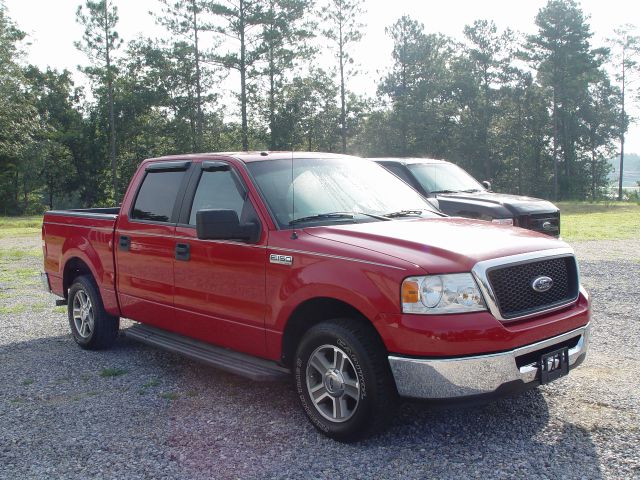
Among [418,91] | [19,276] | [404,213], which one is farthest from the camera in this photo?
[418,91]

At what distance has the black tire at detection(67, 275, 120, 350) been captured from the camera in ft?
21.2

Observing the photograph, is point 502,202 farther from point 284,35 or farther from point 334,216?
point 284,35

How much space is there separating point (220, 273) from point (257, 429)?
120cm

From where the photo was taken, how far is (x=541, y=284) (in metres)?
4.02

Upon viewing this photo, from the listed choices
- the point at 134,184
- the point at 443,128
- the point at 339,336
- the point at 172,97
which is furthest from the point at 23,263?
the point at 443,128

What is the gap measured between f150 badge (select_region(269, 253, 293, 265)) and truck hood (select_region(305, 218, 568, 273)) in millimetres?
239

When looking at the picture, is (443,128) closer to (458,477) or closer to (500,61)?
(500,61)

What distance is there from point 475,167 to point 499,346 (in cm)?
5911

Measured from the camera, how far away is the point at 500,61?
2237 inches

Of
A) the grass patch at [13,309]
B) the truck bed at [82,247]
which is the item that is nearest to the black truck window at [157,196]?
the truck bed at [82,247]

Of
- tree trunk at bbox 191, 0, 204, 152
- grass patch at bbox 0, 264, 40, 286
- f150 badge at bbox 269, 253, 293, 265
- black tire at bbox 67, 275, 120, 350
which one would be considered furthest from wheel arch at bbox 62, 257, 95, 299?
tree trunk at bbox 191, 0, 204, 152

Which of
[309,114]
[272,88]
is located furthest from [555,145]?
[272,88]

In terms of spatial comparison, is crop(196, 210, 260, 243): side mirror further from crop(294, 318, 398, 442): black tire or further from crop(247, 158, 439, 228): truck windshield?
crop(294, 318, 398, 442): black tire

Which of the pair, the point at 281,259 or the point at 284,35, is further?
the point at 284,35
